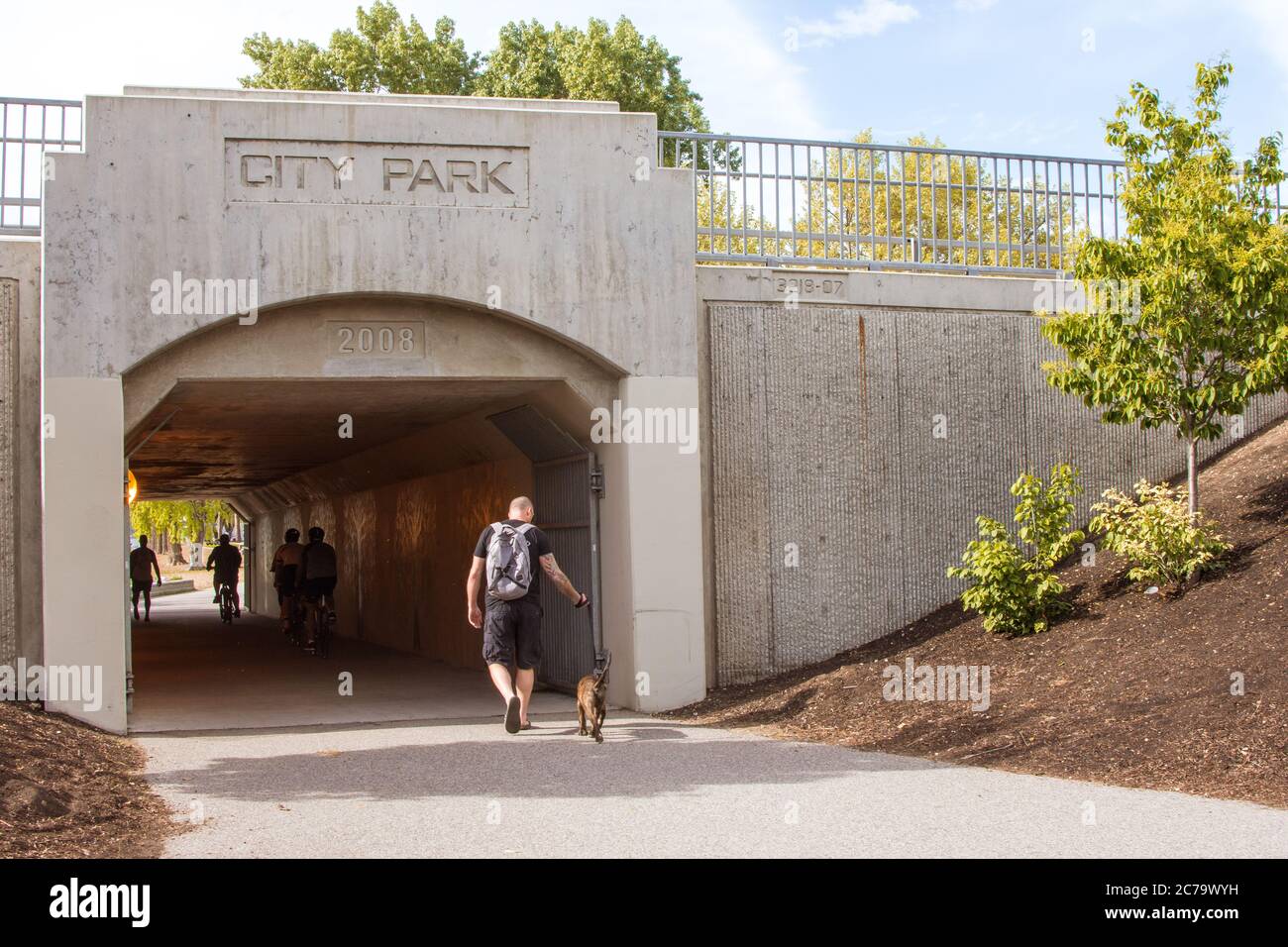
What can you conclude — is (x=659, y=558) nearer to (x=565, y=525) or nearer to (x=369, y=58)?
(x=565, y=525)

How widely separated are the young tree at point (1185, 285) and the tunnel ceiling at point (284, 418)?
4.92 meters

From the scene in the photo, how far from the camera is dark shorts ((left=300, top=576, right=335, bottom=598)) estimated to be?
60.0 feet

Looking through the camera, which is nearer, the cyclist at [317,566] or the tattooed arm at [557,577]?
the tattooed arm at [557,577]

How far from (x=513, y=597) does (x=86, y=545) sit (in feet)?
11.3

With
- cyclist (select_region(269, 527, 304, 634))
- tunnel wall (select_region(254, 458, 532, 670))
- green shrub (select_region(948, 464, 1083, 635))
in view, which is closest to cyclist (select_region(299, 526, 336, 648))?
tunnel wall (select_region(254, 458, 532, 670))

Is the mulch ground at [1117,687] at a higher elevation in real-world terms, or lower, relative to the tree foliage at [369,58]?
lower

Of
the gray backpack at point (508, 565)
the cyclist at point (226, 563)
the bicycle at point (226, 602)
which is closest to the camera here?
A: the gray backpack at point (508, 565)

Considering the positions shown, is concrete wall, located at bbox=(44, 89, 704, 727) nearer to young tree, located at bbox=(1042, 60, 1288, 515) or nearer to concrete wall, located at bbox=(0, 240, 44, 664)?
concrete wall, located at bbox=(0, 240, 44, 664)

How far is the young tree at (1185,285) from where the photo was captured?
10812 millimetres

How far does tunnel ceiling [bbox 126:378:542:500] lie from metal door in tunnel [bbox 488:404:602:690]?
511 millimetres

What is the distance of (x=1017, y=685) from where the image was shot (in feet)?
33.3

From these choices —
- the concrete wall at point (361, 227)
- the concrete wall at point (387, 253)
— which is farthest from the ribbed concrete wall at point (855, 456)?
the concrete wall at point (361, 227)

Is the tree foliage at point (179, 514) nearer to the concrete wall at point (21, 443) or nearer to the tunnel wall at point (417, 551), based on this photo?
the tunnel wall at point (417, 551)

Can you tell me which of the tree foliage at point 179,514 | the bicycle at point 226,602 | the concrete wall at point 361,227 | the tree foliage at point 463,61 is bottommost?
the bicycle at point 226,602
